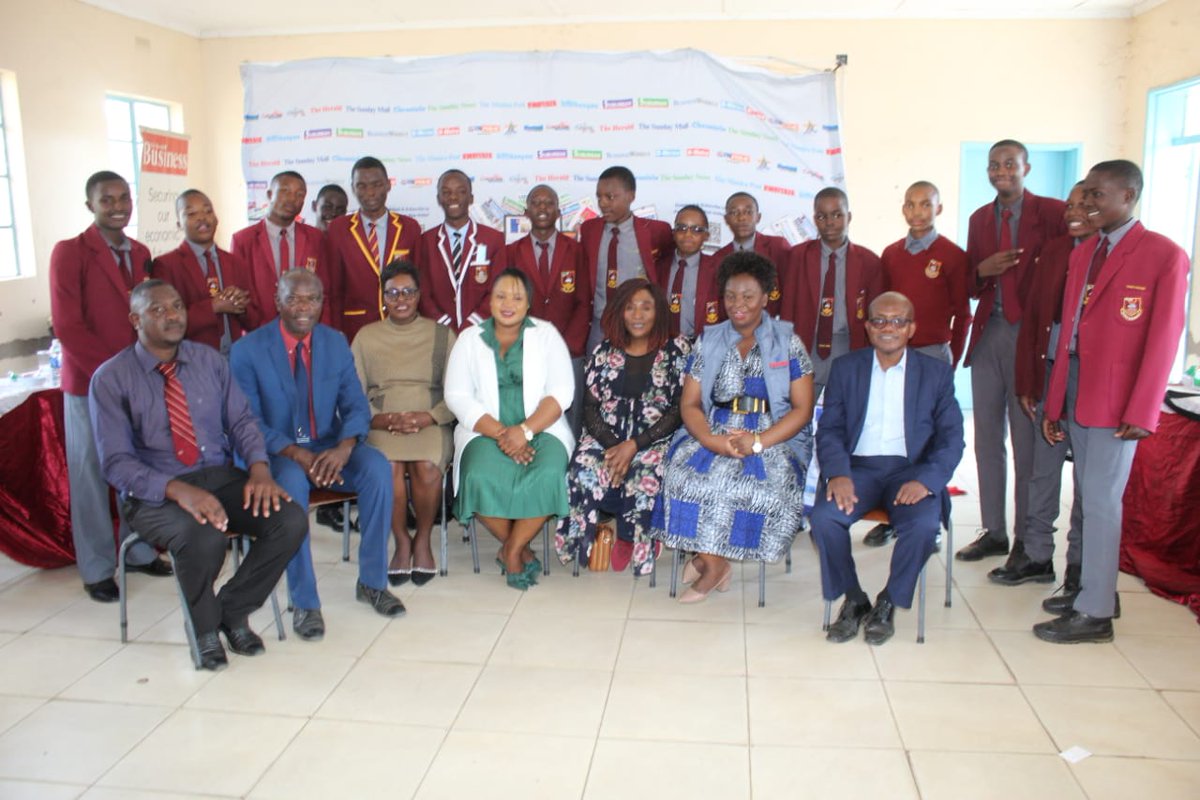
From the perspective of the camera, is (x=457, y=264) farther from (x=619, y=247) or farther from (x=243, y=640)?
(x=243, y=640)

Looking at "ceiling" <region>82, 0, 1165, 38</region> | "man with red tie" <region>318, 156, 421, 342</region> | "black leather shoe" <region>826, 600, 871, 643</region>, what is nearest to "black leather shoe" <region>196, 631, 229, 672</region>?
"man with red tie" <region>318, 156, 421, 342</region>

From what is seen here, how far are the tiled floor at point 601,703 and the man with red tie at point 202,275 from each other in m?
1.15

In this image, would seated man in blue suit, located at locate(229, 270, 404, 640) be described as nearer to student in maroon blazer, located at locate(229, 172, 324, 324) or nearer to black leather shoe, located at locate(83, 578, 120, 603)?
student in maroon blazer, located at locate(229, 172, 324, 324)

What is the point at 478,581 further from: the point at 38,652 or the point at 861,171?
the point at 861,171

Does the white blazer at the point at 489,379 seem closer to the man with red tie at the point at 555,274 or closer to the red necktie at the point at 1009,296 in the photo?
the man with red tie at the point at 555,274

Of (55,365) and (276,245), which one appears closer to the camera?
(276,245)

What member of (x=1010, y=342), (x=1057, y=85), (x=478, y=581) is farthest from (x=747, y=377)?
(x=1057, y=85)

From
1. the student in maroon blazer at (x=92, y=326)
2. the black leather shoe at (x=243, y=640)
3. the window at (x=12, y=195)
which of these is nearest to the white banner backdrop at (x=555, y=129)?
the window at (x=12, y=195)

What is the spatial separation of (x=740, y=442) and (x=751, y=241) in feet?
4.47

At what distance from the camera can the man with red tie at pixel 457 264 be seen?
455 cm

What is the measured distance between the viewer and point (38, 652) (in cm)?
320

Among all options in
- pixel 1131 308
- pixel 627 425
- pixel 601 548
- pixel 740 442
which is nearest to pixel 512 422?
pixel 627 425

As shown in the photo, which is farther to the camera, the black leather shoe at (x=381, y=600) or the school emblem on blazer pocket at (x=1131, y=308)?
the black leather shoe at (x=381, y=600)

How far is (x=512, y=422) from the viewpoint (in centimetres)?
394
